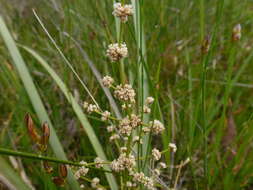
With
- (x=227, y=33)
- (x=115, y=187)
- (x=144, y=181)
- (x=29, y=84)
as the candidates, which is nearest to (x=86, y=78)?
(x=29, y=84)

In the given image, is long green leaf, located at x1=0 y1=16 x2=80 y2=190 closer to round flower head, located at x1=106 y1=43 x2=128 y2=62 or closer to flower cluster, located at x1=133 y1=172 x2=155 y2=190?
flower cluster, located at x1=133 y1=172 x2=155 y2=190

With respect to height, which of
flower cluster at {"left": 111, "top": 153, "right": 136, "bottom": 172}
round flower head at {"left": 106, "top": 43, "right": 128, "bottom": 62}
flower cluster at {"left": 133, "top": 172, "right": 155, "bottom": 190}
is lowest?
flower cluster at {"left": 133, "top": 172, "right": 155, "bottom": 190}

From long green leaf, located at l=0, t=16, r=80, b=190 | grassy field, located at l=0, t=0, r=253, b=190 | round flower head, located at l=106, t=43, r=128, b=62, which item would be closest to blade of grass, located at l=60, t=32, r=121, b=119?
grassy field, located at l=0, t=0, r=253, b=190

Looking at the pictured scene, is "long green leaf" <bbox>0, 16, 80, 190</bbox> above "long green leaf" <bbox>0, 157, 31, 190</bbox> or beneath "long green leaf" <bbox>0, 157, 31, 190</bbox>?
above

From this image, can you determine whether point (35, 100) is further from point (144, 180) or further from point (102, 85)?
point (144, 180)

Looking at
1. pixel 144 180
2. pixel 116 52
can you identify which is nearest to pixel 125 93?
pixel 116 52

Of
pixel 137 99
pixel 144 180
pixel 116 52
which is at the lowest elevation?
pixel 144 180

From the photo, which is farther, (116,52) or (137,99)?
(137,99)

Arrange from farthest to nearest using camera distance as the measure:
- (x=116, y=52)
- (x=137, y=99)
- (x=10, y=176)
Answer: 1. (x=137, y=99)
2. (x=10, y=176)
3. (x=116, y=52)

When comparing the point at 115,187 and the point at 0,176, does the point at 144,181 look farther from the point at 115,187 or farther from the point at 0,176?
the point at 0,176
